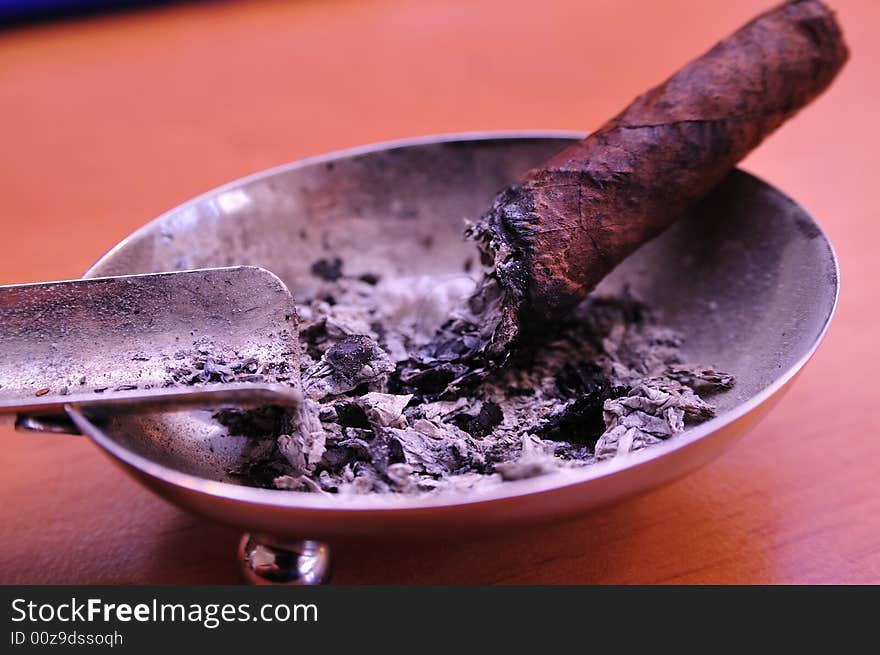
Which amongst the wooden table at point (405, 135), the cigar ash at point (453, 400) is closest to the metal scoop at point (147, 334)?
the cigar ash at point (453, 400)

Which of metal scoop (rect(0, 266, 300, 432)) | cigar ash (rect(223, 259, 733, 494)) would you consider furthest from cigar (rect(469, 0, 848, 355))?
metal scoop (rect(0, 266, 300, 432))

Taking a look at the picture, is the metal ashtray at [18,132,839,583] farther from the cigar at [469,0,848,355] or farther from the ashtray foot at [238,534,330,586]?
the cigar at [469,0,848,355]

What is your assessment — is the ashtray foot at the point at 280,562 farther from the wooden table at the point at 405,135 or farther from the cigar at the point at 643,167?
the cigar at the point at 643,167

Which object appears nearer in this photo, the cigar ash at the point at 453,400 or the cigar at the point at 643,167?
the cigar ash at the point at 453,400

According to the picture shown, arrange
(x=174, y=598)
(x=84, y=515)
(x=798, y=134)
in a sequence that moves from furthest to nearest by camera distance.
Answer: (x=798, y=134)
(x=84, y=515)
(x=174, y=598)

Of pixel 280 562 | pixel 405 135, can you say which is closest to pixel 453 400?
pixel 280 562

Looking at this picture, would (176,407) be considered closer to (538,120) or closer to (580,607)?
(580,607)

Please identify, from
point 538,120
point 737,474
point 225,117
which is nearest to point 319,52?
point 225,117
